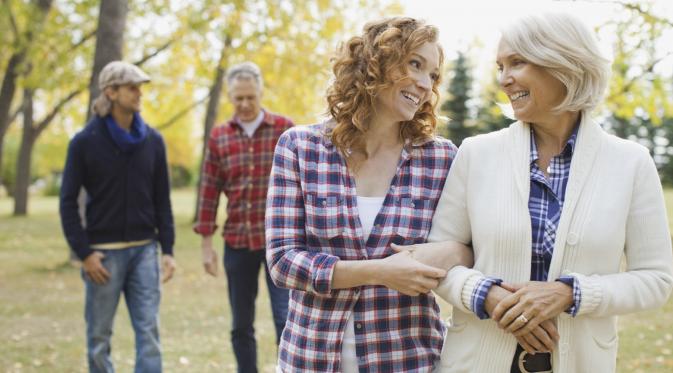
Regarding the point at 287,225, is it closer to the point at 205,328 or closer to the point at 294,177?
the point at 294,177

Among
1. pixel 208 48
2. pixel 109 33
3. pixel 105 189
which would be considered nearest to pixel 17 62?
pixel 208 48

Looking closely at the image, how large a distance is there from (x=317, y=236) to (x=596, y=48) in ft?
3.81

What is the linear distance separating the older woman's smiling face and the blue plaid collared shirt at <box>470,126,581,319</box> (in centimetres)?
14

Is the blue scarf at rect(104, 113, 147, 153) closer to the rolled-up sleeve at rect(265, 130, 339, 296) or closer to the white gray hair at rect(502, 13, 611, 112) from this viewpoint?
the rolled-up sleeve at rect(265, 130, 339, 296)

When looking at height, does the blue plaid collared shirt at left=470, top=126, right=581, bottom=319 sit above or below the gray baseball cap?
below

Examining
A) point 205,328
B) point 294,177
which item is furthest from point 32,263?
point 294,177

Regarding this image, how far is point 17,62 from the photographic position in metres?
17.1

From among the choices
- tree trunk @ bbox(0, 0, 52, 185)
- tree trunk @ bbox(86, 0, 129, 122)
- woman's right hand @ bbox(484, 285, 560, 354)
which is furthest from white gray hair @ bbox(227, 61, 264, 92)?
tree trunk @ bbox(0, 0, 52, 185)

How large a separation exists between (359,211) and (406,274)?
0.37m

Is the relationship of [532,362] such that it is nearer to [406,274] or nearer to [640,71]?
[406,274]

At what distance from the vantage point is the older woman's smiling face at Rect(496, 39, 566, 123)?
8.80ft

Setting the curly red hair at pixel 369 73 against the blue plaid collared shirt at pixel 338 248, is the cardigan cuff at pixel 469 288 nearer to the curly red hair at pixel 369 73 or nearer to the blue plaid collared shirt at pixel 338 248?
the blue plaid collared shirt at pixel 338 248

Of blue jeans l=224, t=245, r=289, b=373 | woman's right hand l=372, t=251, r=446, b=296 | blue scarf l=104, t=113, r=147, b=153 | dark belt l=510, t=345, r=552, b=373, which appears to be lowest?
blue jeans l=224, t=245, r=289, b=373

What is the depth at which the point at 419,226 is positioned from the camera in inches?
113
